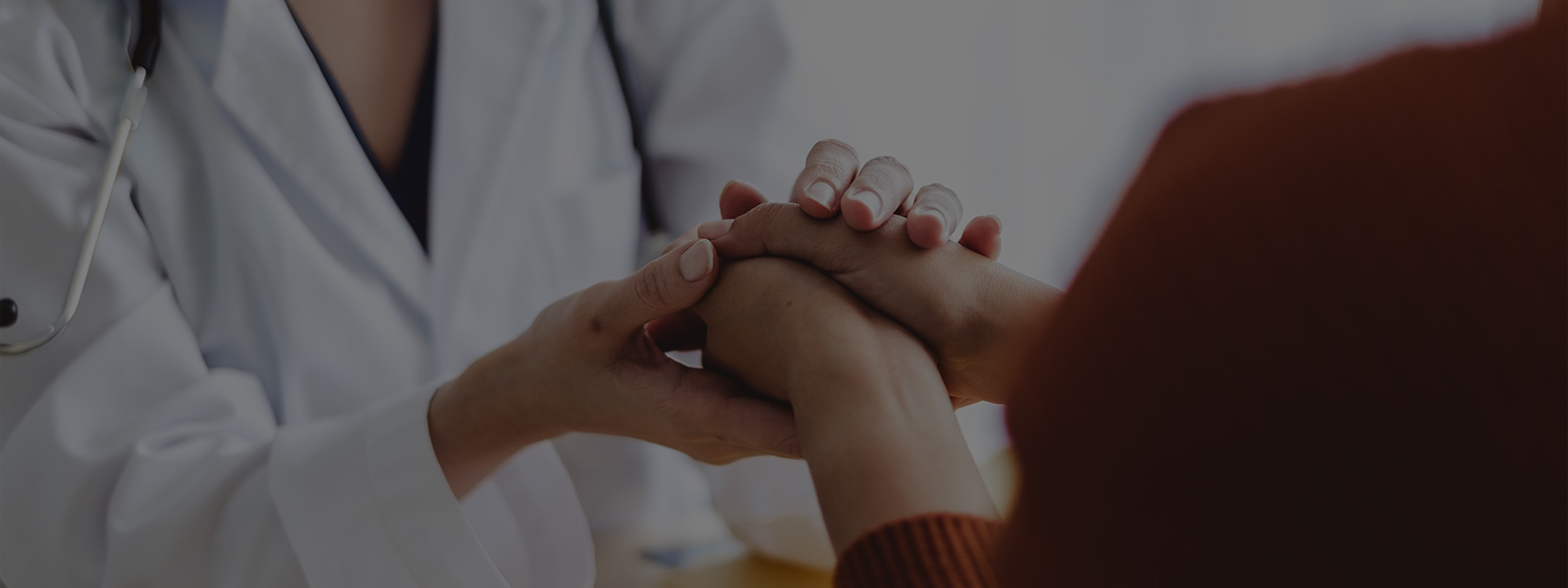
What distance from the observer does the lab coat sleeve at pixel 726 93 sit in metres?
0.90

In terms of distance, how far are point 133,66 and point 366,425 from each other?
1.11 feet

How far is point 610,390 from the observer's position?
0.58m

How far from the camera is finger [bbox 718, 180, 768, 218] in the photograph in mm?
678

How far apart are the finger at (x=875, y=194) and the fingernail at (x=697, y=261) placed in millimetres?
90

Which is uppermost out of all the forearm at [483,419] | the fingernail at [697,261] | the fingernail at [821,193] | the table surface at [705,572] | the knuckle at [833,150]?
the knuckle at [833,150]

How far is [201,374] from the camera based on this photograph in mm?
671

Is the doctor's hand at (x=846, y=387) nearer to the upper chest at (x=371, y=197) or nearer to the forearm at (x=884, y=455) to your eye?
the forearm at (x=884, y=455)

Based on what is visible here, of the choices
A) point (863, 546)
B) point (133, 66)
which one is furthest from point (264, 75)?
point (863, 546)

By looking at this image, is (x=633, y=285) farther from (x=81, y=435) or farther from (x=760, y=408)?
(x=81, y=435)

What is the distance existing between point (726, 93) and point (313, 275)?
0.40m

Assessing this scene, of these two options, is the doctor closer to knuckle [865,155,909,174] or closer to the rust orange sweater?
knuckle [865,155,909,174]

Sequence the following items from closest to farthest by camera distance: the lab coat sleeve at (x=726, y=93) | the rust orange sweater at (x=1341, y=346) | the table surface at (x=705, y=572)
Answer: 1. the rust orange sweater at (x=1341, y=346)
2. the table surface at (x=705, y=572)
3. the lab coat sleeve at (x=726, y=93)

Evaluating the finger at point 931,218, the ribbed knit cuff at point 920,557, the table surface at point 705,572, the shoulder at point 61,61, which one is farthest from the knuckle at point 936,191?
the shoulder at point 61,61

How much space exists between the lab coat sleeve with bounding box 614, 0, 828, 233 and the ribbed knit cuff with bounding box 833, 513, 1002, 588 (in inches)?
22.0
